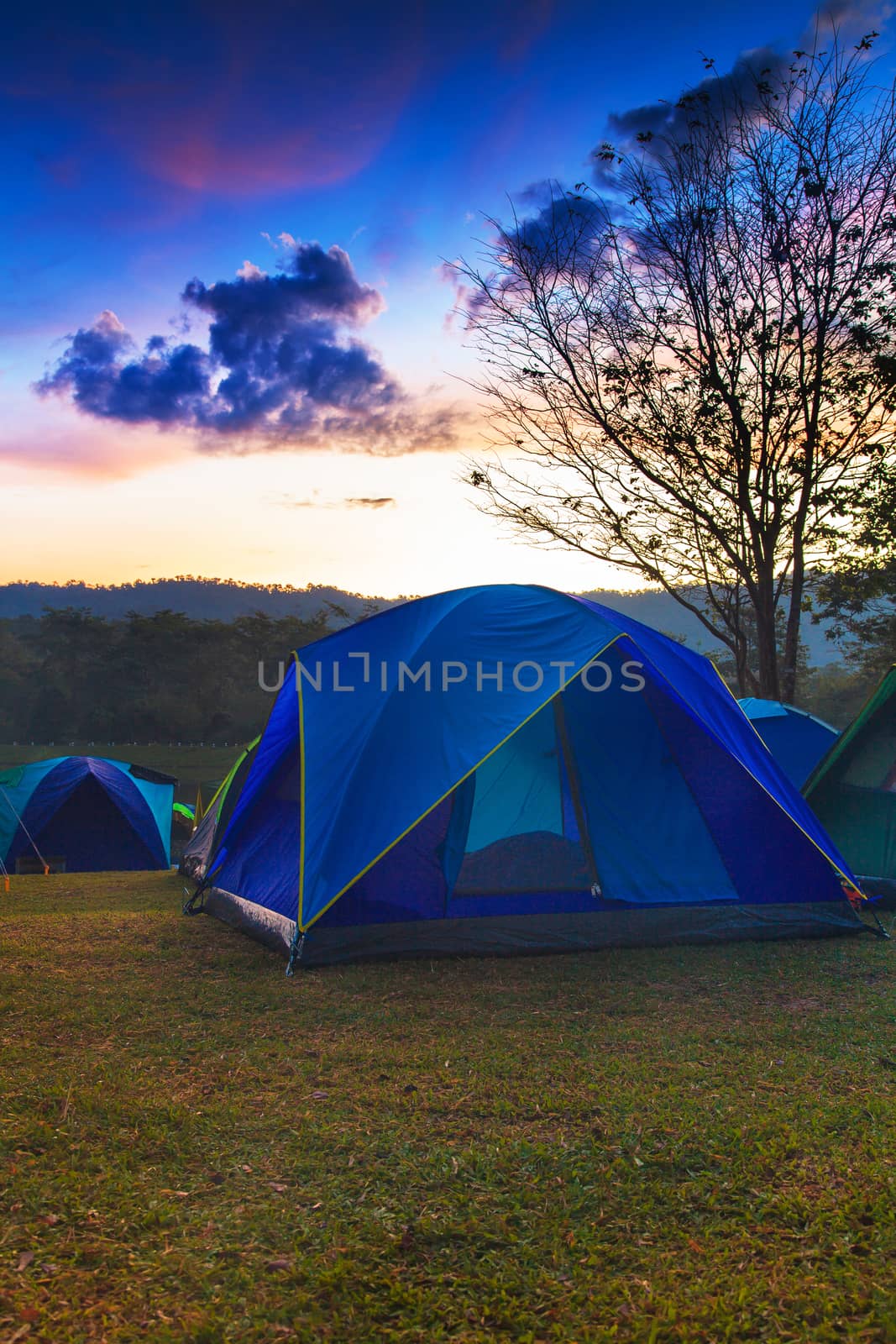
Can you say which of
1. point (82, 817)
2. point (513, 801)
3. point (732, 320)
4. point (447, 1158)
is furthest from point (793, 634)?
point (447, 1158)

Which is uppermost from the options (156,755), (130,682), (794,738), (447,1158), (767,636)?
(130,682)

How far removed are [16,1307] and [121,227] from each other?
34.7 feet

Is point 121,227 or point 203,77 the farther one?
point 121,227

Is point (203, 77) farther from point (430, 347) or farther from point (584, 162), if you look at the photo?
point (584, 162)

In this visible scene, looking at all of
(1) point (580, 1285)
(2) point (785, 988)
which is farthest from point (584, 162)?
(1) point (580, 1285)

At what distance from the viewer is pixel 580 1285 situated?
2.29m

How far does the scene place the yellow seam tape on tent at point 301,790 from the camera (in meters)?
5.22

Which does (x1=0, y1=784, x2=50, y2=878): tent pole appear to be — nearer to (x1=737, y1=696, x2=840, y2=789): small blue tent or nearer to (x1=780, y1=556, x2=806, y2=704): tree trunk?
(x1=737, y1=696, x2=840, y2=789): small blue tent

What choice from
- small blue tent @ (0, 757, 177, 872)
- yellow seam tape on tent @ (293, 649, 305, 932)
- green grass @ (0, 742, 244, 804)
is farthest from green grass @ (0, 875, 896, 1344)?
green grass @ (0, 742, 244, 804)

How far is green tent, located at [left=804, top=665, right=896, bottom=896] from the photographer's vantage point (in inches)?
274

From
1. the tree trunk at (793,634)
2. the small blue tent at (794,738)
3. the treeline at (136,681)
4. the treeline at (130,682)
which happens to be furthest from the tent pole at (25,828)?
the treeline at (130,682)

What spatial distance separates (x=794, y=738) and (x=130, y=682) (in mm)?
43038

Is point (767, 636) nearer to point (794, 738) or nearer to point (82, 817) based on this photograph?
point (794, 738)

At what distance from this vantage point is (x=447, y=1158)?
2.92 metres
